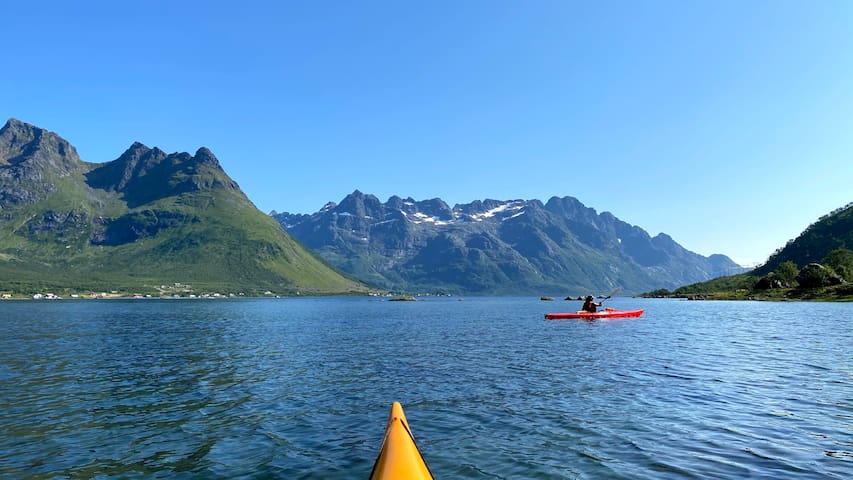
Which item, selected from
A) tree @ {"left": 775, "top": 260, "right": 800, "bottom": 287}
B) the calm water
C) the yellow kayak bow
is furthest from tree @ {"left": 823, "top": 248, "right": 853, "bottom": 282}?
the yellow kayak bow

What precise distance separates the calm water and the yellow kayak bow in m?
3.28

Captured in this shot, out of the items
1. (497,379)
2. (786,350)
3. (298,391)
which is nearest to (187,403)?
(298,391)

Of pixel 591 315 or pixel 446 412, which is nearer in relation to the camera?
pixel 446 412

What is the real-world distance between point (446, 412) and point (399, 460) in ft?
38.2

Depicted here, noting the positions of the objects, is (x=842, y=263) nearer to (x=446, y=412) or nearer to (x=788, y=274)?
(x=788, y=274)

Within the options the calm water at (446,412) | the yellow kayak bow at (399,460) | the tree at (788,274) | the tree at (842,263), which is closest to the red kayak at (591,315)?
the calm water at (446,412)

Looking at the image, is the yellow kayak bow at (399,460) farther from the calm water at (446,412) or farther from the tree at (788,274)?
the tree at (788,274)

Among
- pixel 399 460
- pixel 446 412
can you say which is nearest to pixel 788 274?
pixel 446 412

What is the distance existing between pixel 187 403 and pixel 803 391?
34.5 m

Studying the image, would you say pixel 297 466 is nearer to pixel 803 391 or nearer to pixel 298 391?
pixel 298 391

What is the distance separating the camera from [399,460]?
11688 millimetres

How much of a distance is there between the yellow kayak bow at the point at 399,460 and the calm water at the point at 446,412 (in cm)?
328

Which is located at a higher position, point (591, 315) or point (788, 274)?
point (788, 274)

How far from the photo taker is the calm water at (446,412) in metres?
16.0
